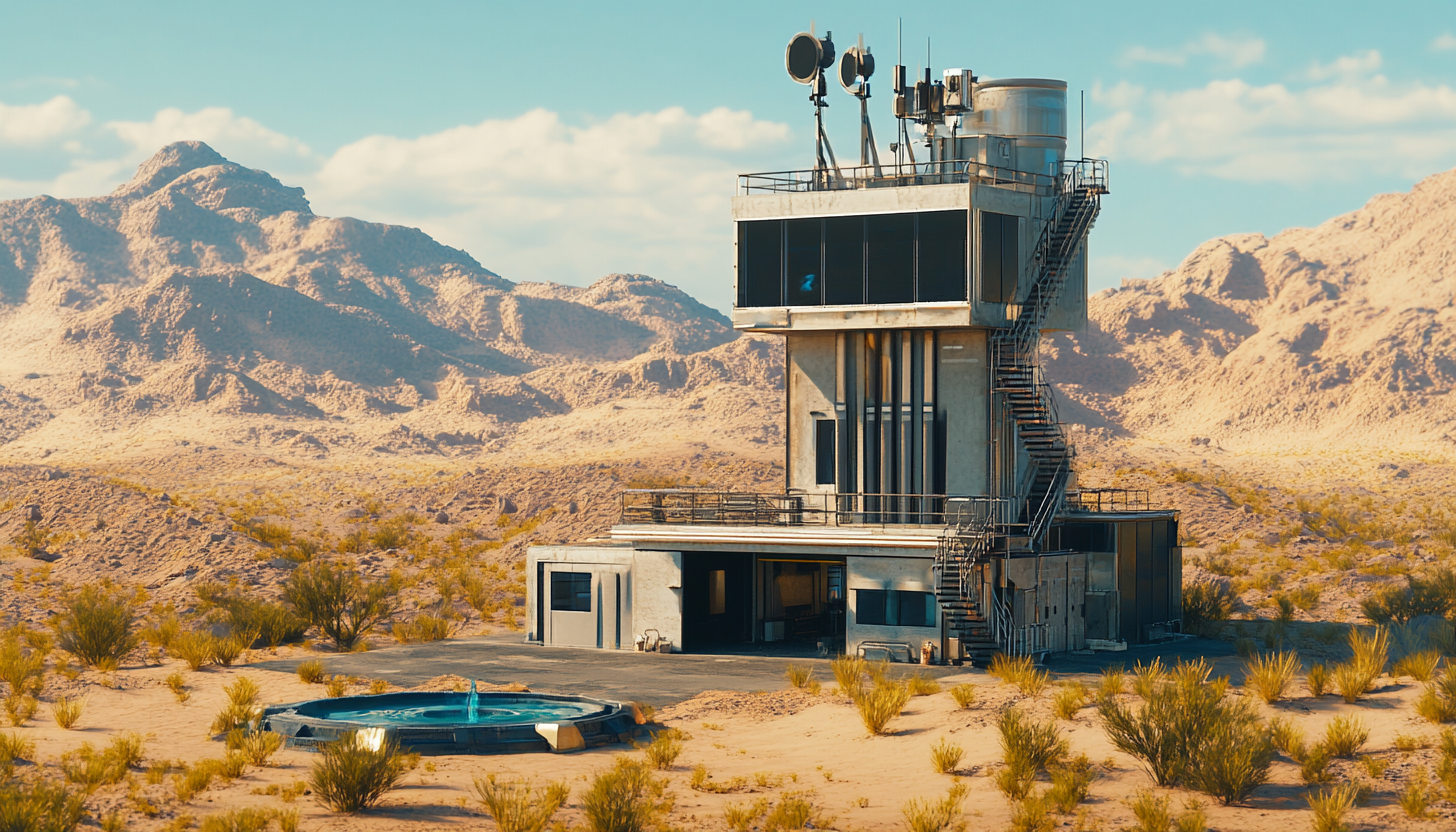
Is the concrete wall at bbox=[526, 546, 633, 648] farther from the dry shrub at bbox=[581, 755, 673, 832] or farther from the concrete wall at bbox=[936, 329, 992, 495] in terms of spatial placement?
the dry shrub at bbox=[581, 755, 673, 832]

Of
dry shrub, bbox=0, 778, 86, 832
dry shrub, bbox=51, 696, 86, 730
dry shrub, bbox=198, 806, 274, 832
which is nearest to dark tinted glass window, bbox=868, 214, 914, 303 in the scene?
dry shrub, bbox=51, 696, 86, 730

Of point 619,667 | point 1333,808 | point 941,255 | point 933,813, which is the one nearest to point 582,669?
point 619,667

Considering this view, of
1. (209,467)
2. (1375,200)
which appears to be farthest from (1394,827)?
(1375,200)

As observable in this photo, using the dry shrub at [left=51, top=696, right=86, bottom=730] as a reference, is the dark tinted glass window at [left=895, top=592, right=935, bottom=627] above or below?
above

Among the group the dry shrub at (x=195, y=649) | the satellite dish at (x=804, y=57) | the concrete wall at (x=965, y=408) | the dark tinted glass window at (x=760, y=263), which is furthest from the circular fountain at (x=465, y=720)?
the satellite dish at (x=804, y=57)

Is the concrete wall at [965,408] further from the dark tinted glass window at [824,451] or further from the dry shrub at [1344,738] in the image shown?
the dry shrub at [1344,738]

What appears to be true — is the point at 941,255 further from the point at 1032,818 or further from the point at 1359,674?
the point at 1032,818

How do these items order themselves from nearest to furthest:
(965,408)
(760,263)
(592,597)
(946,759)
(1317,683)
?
(946,759) < (1317,683) < (965,408) < (760,263) < (592,597)
